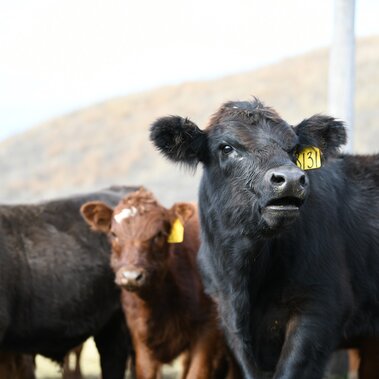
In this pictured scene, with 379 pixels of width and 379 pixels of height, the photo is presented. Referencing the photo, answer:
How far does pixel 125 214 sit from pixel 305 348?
279cm

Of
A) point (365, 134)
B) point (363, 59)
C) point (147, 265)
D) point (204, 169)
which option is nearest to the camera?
point (204, 169)

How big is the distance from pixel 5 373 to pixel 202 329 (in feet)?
8.12

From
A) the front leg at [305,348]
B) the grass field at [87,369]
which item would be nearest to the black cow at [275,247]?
the front leg at [305,348]

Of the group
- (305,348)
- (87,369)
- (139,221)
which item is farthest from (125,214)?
(87,369)

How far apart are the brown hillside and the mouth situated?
92.8 feet

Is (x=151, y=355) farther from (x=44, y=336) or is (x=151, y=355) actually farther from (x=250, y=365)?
(x=250, y=365)

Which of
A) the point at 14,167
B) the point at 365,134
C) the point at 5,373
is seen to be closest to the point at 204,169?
the point at 5,373

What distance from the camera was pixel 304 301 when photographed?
246 inches

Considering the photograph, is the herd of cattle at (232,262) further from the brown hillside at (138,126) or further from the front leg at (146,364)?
the brown hillside at (138,126)

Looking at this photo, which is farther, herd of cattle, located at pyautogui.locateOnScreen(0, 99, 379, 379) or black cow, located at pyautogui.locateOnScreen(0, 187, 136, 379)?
black cow, located at pyautogui.locateOnScreen(0, 187, 136, 379)

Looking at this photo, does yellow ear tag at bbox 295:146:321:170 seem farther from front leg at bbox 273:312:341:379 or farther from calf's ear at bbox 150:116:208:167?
front leg at bbox 273:312:341:379

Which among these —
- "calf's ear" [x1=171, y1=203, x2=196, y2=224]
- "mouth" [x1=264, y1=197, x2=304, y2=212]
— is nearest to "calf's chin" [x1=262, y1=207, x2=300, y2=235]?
"mouth" [x1=264, y1=197, x2=304, y2=212]

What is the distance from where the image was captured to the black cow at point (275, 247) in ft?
20.2

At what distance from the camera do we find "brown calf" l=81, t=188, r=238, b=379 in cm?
820
